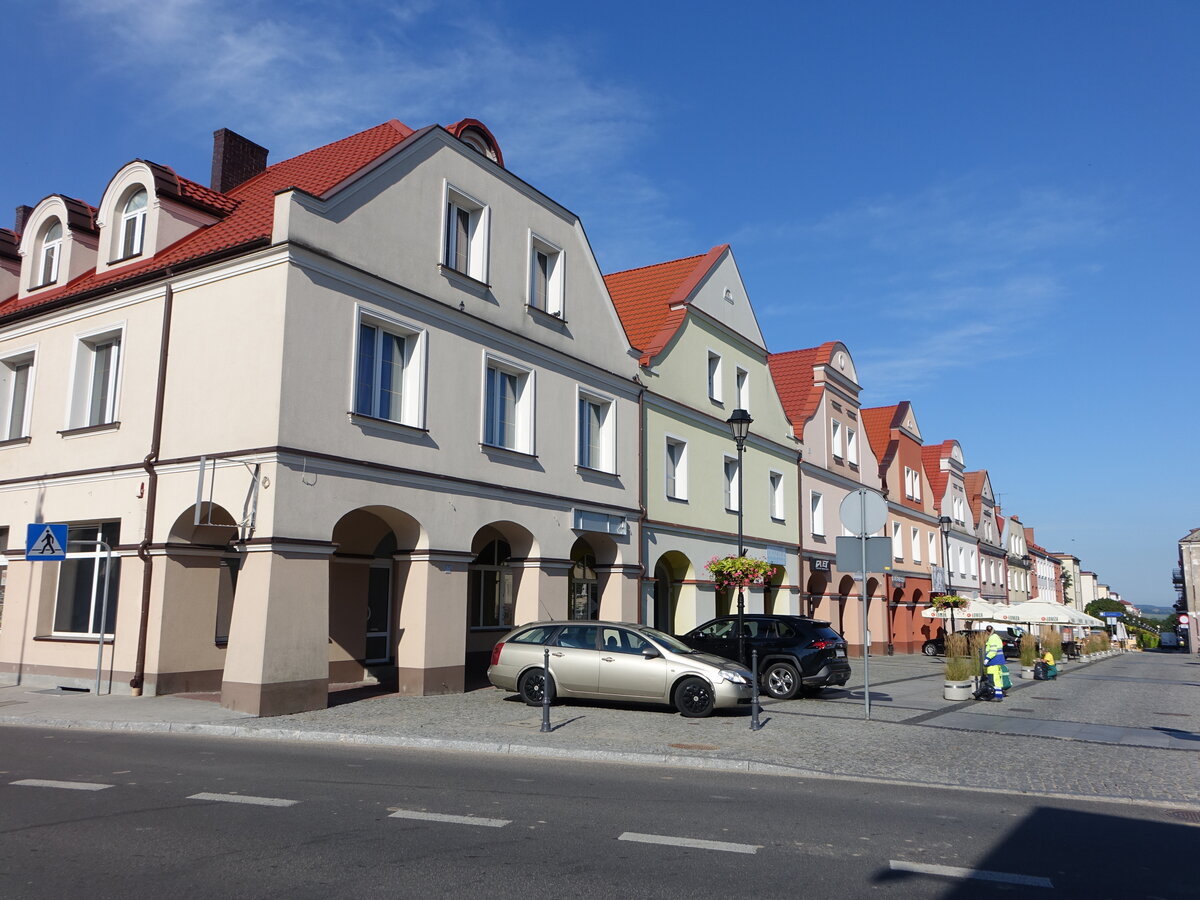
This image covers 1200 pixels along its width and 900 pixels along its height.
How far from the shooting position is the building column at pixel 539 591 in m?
19.5

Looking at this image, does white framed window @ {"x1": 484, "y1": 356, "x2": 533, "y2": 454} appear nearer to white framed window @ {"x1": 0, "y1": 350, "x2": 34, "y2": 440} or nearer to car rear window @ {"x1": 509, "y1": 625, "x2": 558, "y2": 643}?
car rear window @ {"x1": 509, "y1": 625, "x2": 558, "y2": 643}

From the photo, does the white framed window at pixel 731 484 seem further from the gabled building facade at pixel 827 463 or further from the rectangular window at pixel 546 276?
the rectangular window at pixel 546 276

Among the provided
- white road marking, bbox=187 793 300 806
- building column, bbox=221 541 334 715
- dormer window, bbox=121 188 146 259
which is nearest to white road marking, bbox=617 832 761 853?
white road marking, bbox=187 793 300 806

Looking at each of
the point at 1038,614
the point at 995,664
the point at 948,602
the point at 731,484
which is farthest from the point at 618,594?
the point at 948,602

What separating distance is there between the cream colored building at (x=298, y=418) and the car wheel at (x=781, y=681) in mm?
4540

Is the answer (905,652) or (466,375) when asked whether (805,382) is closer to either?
(905,652)

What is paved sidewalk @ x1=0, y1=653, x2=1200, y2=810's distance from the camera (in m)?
10.8

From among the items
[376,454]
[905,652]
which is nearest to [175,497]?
[376,454]

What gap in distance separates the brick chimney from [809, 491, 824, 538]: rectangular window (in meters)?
22.0

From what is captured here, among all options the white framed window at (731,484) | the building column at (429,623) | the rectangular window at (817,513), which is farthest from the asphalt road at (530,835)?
the rectangular window at (817,513)

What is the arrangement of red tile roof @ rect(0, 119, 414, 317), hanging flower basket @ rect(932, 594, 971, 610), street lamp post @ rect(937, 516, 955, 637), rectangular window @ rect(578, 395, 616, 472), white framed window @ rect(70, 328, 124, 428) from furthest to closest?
hanging flower basket @ rect(932, 594, 971, 610) < street lamp post @ rect(937, 516, 955, 637) < rectangular window @ rect(578, 395, 616, 472) < white framed window @ rect(70, 328, 124, 428) < red tile roof @ rect(0, 119, 414, 317)

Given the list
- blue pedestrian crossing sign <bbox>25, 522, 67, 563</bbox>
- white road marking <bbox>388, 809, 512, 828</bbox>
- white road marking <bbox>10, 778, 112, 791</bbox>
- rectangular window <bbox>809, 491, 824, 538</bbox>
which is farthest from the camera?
rectangular window <bbox>809, 491, 824, 538</bbox>

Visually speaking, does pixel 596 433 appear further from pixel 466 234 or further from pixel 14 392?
pixel 14 392

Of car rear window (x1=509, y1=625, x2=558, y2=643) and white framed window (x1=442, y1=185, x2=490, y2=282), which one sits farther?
white framed window (x1=442, y1=185, x2=490, y2=282)
